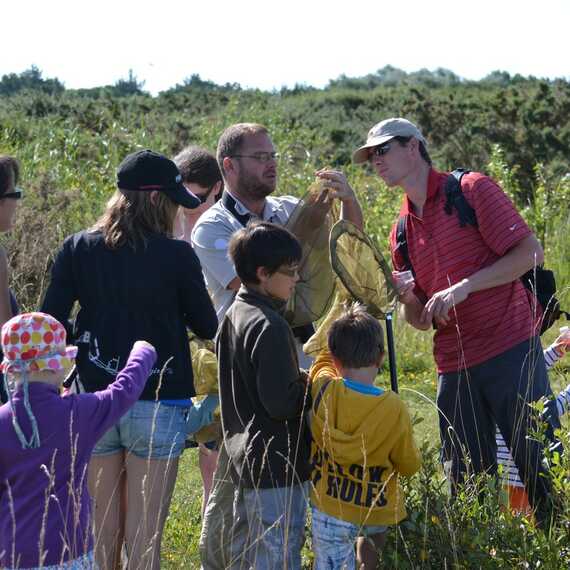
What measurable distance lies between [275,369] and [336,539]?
0.67m

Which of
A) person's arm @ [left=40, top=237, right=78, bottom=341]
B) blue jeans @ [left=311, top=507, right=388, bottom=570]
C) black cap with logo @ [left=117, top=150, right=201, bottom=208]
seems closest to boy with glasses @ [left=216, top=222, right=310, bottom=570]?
blue jeans @ [left=311, top=507, right=388, bottom=570]

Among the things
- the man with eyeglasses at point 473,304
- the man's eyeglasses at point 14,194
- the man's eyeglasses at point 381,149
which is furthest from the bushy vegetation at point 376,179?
the man's eyeglasses at point 14,194

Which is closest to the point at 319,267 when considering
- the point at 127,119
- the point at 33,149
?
the point at 33,149

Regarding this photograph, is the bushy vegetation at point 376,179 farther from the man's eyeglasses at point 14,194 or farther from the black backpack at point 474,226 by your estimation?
the man's eyeglasses at point 14,194

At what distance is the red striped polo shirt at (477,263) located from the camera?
4.52m

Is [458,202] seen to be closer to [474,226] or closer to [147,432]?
[474,226]

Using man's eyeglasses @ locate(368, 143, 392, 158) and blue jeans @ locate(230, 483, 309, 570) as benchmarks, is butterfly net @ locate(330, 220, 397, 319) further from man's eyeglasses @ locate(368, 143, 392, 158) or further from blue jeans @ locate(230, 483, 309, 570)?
blue jeans @ locate(230, 483, 309, 570)

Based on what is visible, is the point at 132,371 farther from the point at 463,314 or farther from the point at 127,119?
the point at 127,119

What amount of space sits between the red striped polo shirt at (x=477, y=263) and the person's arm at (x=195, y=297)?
3.82 ft

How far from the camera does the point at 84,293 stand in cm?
412

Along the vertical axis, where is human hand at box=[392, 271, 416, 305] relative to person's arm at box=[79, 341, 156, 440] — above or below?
above

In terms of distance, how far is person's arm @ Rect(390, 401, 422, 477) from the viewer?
3643 mm

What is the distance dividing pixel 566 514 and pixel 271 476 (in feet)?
3.90

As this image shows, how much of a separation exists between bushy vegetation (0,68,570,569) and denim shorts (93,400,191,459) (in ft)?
3.18
